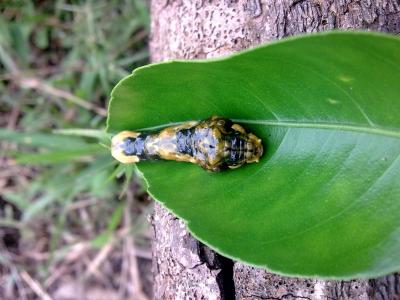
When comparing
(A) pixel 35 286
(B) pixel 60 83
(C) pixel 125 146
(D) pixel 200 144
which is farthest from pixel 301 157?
(A) pixel 35 286

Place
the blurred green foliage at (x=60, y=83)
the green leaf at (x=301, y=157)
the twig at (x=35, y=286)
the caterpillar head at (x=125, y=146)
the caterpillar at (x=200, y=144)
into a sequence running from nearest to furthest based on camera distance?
the green leaf at (x=301, y=157), the caterpillar at (x=200, y=144), the caterpillar head at (x=125, y=146), the blurred green foliage at (x=60, y=83), the twig at (x=35, y=286)

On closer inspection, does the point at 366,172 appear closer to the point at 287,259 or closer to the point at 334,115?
the point at 334,115

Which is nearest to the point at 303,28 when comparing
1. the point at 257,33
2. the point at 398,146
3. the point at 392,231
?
the point at 257,33

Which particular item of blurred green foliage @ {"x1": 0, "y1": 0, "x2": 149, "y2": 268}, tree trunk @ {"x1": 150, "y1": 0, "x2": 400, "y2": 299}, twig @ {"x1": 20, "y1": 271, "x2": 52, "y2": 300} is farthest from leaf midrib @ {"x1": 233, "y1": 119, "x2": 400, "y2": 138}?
twig @ {"x1": 20, "y1": 271, "x2": 52, "y2": 300}

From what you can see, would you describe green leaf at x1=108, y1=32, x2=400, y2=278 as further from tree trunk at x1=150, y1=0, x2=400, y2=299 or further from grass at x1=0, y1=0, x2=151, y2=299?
grass at x1=0, y1=0, x2=151, y2=299

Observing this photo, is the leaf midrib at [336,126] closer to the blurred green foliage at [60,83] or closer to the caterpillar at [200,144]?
the caterpillar at [200,144]

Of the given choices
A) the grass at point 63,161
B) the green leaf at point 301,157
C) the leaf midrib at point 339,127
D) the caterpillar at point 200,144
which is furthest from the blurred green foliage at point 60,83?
the leaf midrib at point 339,127
